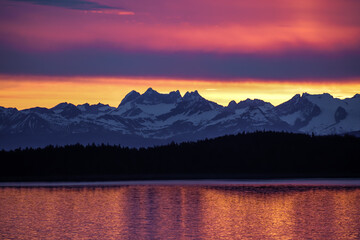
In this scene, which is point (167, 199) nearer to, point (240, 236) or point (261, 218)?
point (261, 218)

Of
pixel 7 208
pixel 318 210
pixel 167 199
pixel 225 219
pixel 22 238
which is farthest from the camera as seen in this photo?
pixel 167 199

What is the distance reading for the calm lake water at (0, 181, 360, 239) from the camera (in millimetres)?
69688

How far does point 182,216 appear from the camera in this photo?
280ft

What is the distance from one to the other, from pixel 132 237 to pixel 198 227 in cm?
1067

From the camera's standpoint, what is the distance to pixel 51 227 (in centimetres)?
7556

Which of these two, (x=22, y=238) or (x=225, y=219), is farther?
(x=225, y=219)

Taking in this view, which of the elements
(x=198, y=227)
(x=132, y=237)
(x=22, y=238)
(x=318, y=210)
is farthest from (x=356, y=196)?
(x=22, y=238)

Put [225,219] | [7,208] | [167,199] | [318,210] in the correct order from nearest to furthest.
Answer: [225,219] → [318,210] → [7,208] → [167,199]

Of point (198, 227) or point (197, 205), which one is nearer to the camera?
point (198, 227)

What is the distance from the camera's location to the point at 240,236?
221 feet

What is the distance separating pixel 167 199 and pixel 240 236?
147ft

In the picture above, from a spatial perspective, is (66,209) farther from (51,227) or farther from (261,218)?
(261,218)

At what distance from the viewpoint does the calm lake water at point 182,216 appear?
69.7 metres

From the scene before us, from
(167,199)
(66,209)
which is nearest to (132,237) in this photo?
(66,209)
